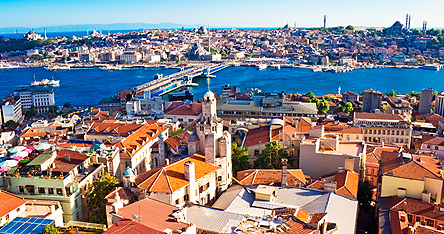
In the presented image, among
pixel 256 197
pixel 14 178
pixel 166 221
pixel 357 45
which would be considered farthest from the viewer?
pixel 357 45

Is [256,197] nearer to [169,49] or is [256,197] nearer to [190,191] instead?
[190,191]

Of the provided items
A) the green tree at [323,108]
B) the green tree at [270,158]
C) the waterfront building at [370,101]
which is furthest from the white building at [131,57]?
the green tree at [270,158]

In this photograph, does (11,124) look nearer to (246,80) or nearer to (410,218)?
(410,218)

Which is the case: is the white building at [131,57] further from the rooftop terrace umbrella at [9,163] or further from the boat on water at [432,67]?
the rooftop terrace umbrella at [9,163]

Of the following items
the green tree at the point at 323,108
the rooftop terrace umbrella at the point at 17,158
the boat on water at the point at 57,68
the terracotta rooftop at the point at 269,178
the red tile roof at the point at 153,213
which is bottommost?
the boat on water at the point at 57,68

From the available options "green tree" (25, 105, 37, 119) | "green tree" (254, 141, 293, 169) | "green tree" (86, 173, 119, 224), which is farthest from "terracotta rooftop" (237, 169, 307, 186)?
"green tree" (25, 105, 37, 119)

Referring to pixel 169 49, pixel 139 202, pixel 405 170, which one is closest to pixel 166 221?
pixel 139 202
